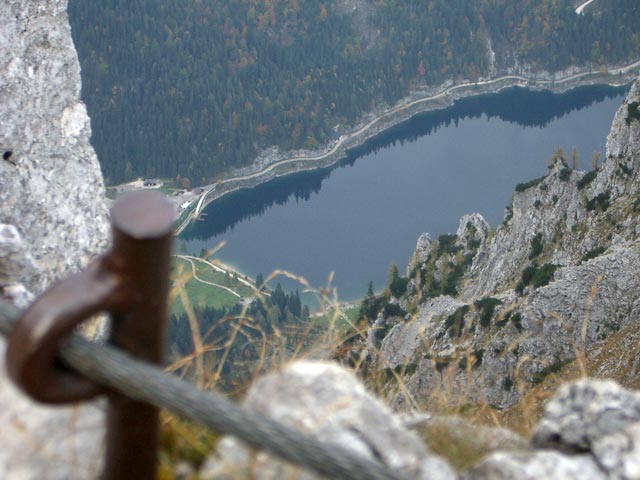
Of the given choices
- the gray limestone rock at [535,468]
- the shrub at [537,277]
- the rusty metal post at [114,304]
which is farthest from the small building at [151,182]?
the rusty metal post at [114,304]

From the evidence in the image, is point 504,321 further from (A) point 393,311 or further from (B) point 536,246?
(A) point 393,311

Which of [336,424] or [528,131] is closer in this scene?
[336,424]

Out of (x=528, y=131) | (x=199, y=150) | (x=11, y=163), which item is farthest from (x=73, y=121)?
(x=199, y=150)

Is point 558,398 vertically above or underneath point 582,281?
above

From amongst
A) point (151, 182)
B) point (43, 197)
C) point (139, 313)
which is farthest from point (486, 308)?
point (151, 182)

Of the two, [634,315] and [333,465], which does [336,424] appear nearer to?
[333,465]

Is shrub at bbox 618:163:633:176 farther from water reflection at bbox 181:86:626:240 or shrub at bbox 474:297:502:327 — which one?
water reflection at bbox 181:86:626:240

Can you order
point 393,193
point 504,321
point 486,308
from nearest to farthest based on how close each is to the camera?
point 504,321 → point 486,308 → point 393,193
